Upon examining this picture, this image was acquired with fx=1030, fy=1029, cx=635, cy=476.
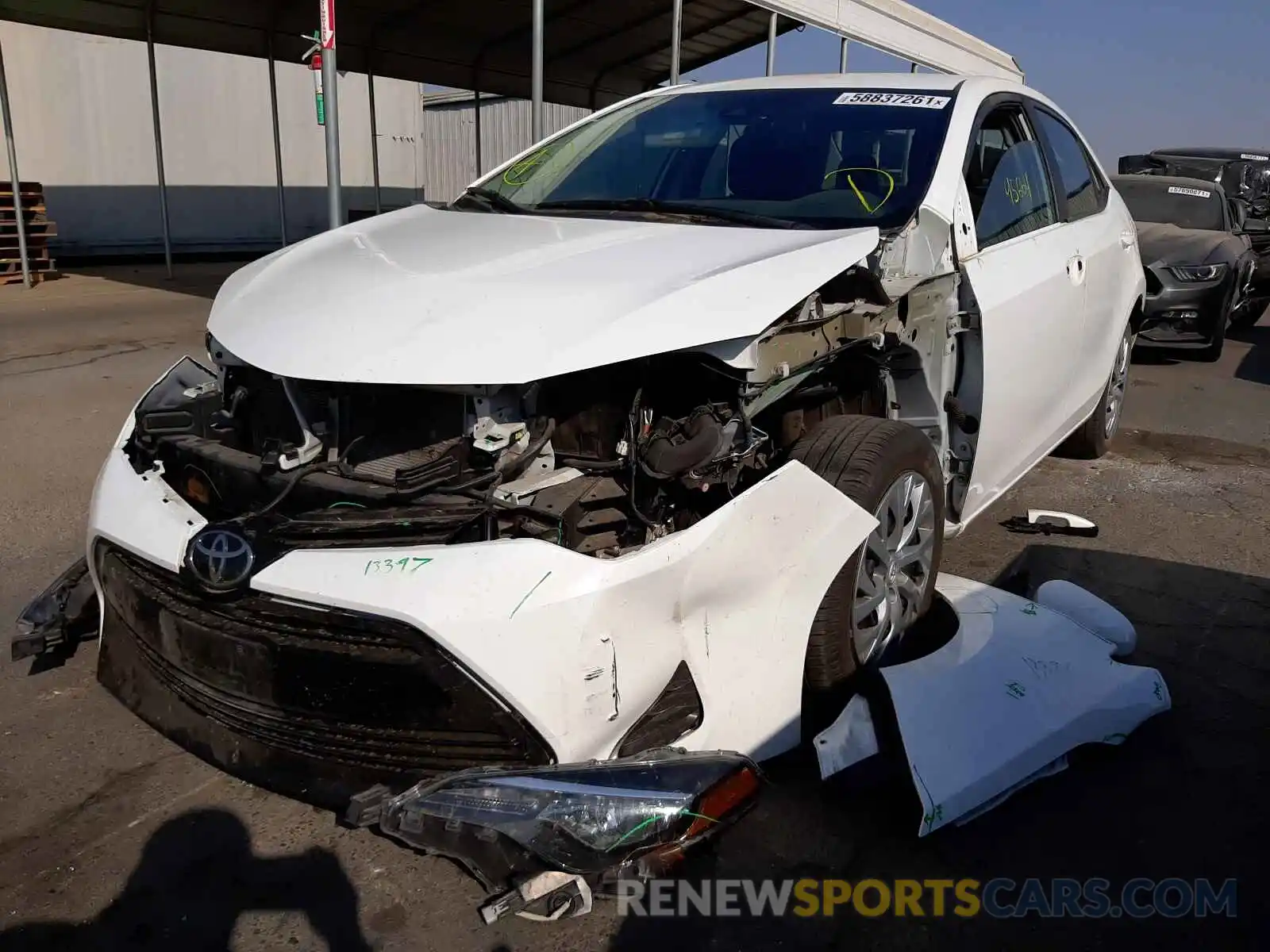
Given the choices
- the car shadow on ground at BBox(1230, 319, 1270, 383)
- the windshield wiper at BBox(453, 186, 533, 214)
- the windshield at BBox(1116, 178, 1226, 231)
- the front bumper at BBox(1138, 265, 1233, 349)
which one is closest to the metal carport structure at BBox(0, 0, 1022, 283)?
the windshield at BBox(1116, 178, 1226, 231)

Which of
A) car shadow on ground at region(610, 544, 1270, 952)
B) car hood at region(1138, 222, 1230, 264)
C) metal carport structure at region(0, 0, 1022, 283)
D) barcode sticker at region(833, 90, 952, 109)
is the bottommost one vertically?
car shadow on ground at region(610, 544, 1270, 952)

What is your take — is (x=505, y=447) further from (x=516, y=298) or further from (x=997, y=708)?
(x=997, y=708)

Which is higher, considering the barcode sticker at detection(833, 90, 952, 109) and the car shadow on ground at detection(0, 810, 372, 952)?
the barcode sticker at detection(833, 90, 952, 109)

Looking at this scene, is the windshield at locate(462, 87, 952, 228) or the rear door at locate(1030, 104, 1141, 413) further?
the rear door at locate(1030, 104, 1141, 413)

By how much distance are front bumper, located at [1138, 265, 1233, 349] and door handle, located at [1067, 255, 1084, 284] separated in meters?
4.44

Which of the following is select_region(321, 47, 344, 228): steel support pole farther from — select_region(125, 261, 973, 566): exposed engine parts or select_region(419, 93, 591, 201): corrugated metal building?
select_region(419, 93, 591, 201): corrugated metal building

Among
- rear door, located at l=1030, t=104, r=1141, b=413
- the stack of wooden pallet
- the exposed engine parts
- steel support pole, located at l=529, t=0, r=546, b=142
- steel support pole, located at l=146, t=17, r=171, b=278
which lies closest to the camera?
the exposed engine parts

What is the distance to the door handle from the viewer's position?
399 centimetres

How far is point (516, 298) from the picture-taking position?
243 centimetres

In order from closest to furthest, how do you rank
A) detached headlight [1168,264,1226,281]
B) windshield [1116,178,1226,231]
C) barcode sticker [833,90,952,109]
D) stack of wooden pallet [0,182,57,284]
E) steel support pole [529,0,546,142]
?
barcode sticker [833,90,952,109], detached headlight [1168,264,1226,281], steel support pole [529,0,546,142], windshield [1116,178,1226,231], stack of wooden pallet [0,182,57,284]

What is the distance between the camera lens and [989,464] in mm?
3549

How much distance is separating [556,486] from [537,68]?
729cm

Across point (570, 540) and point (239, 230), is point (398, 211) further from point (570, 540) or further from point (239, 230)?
point (239, 230)

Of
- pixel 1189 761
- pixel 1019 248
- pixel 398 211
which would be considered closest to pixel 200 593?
pixel 398 211
